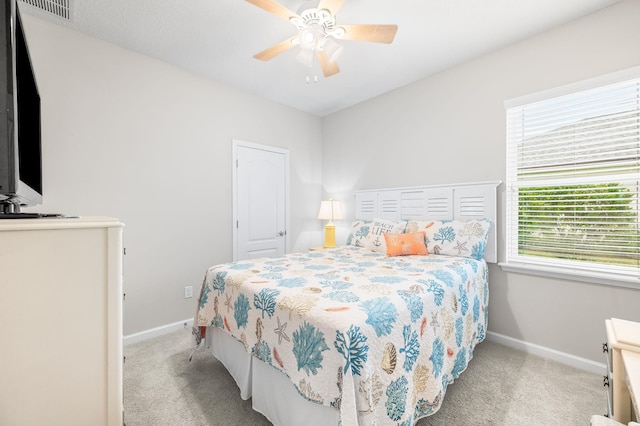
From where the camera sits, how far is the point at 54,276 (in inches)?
32.0

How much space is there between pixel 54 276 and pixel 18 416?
0.37 metres

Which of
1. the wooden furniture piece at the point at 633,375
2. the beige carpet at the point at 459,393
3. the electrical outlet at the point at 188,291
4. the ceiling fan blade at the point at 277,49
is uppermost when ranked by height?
the ceiling fan blade at the point at 277,49

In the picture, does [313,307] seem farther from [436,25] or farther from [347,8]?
[436,25]

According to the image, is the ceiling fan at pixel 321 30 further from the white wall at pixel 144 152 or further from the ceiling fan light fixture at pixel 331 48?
the white wall at pixel 144 152

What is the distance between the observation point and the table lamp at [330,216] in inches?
149

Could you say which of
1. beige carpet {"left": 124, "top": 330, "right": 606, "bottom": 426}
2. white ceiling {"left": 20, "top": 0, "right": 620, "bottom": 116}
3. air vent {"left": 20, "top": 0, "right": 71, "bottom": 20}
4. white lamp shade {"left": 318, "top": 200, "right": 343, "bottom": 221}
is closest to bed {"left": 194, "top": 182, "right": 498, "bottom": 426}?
beige carpet {"left": 124, "top": 330, "right": 606, "bottom": 426}

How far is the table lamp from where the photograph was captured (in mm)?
3783

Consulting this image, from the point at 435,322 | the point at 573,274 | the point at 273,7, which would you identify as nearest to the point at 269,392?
the point at 435,322

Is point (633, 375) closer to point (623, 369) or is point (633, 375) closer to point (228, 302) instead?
point (623, 369)

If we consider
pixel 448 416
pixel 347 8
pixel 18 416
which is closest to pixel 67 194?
pixel 18 416

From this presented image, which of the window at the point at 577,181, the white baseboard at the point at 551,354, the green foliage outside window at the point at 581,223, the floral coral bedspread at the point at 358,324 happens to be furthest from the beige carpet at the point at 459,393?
the green foliage outside window at the point at 581,223

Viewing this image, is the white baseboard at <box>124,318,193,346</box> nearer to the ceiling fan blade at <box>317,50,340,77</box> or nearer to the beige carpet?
the beige carpet

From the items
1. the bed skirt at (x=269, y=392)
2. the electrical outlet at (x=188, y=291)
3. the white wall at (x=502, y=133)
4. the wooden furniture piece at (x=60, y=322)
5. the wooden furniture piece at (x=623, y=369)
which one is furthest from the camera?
the electrical outlet at (x=188, y=291)

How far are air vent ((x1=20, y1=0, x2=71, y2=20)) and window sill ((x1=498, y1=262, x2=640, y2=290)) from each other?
4.13 meters
